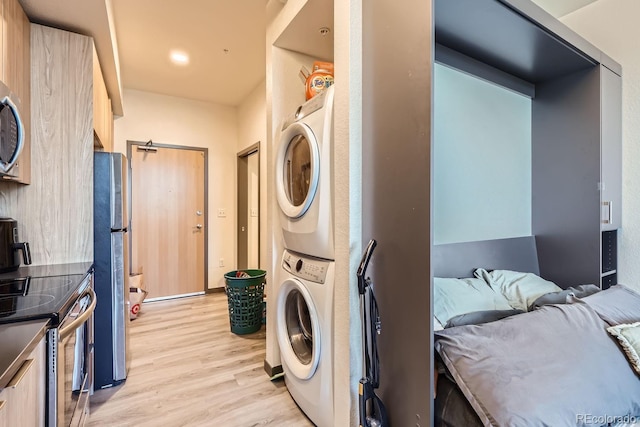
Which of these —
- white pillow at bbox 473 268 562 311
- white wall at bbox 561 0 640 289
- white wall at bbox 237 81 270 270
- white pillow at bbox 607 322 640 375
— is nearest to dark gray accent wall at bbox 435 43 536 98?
white wall at bbox 561 0 640 289

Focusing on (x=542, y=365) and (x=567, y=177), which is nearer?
(x=542, y=365)

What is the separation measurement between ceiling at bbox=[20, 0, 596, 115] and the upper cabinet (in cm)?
16

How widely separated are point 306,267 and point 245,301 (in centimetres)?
139

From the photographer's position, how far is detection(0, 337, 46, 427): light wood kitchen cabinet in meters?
0.66

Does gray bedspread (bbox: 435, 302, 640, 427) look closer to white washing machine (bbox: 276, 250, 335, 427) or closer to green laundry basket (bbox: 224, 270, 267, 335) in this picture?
white washing machine (bbox: 276, 250, 335, 427)

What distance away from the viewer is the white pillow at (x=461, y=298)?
1.41m


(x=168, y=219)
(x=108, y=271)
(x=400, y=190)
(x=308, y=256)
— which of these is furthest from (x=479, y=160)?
(x=168, y=219)

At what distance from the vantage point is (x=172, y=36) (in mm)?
2529

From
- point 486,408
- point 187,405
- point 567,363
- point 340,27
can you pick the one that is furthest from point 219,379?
point 340,27

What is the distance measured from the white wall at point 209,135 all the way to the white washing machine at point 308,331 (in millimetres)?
2588

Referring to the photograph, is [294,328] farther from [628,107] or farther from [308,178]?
[628,107]

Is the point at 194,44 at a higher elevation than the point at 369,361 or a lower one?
higher

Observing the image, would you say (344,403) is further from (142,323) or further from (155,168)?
(155,168)

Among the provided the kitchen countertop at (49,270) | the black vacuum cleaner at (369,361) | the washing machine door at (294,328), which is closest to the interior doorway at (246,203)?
the washing machine door at (294,328)
